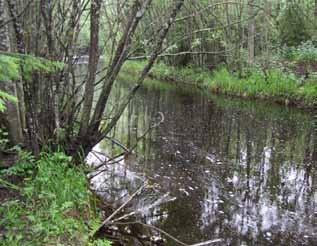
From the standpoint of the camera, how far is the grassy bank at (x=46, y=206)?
376 centimetres

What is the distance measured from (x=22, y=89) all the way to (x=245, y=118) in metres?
8.45

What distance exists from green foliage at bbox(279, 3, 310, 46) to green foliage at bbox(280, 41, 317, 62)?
Answer: 2.58 feet

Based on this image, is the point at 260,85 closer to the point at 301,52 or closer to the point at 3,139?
the point at 301,52

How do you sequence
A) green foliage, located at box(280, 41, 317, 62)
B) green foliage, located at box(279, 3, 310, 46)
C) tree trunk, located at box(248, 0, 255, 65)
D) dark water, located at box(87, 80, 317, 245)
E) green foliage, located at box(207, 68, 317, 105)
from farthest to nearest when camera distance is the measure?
green foliage, located at box(279, 3, 310, 46)
green foliage, located at box(280, 41, 317, 62)
tree trunk, located at box(248, 0, 255, 65)
green foliage, located at box(207, 68, 317, 105)
dark water, located at box(87, 80, 317, 245)

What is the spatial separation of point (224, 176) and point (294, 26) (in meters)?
14.8

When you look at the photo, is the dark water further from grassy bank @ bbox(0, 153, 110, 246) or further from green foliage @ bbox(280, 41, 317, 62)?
green foliage @ bbox(280, 41, 317, 62)

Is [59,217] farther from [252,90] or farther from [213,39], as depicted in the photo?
[213,39]

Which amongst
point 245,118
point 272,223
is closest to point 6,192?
point 272,223

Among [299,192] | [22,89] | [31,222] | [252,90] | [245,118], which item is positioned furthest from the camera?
[252,90]

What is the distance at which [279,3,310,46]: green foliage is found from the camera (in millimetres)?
19641

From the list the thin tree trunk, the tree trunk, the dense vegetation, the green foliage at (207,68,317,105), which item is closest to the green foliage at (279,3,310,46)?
the tree trunk

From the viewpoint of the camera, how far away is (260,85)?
15.9 meters

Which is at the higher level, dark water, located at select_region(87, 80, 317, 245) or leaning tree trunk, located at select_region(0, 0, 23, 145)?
leaning tree trunk, located at select_region(0, 0, 23, 145)

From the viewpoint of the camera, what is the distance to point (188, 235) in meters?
5.14
